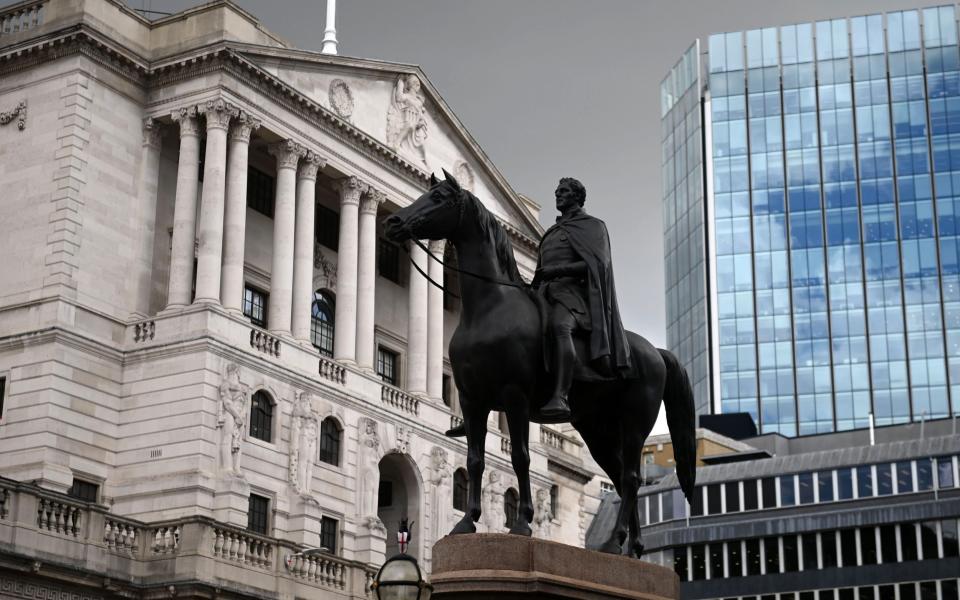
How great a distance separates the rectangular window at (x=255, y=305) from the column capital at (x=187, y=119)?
658 centimetres

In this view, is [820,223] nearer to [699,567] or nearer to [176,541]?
[699,567]

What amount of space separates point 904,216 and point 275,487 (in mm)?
94358

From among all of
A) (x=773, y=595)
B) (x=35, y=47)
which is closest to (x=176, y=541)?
(x=35, y=47)

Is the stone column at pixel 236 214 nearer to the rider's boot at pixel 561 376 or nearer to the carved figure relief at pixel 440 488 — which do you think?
the carved figure relief at pixel 440 488

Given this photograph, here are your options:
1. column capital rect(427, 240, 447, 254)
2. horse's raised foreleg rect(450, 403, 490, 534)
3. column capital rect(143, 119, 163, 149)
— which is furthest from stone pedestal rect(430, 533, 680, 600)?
column capital rect(427, 240, 447, 254)

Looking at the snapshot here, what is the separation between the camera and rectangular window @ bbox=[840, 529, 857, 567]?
87625 mm

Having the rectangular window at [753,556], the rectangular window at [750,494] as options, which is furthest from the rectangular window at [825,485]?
the rectangular window at [753,556]

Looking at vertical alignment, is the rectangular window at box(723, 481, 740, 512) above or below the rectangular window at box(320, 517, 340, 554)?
above

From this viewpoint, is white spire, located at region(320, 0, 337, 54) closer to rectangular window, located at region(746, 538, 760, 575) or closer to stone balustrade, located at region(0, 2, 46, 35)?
stone balustrade, located at region(0, 2, 46, 35)

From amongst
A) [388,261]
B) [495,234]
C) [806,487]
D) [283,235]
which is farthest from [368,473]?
[495,234]

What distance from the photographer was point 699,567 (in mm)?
93188

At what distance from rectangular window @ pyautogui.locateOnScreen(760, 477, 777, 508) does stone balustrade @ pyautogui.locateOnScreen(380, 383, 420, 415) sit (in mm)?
36579

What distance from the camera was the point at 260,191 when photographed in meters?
63.7

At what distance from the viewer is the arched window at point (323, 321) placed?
64.1 meters
